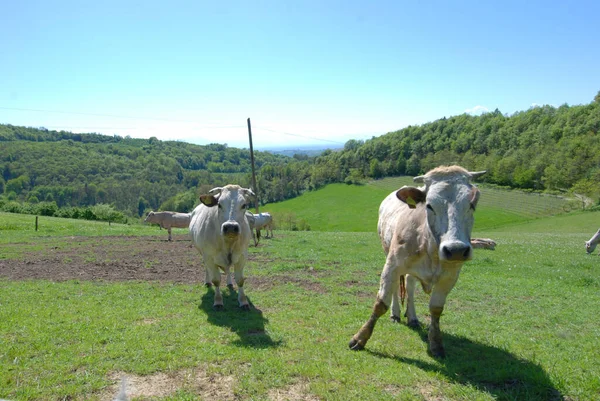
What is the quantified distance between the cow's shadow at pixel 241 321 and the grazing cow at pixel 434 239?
1547 millimetres

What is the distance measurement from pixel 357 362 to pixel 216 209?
4.88 m

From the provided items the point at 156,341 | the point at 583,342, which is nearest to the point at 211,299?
the point at 156,341

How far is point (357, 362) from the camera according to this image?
5598 millimetres

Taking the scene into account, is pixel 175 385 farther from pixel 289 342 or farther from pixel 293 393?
pixel 289 342

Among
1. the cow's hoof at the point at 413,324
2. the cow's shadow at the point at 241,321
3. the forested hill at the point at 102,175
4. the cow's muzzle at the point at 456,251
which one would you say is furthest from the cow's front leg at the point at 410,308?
the forested hill at the point at 102,175

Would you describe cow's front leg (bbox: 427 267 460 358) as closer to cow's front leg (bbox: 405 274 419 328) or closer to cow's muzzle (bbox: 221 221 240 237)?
cow's front leg (bbox: 405 274 419 328)

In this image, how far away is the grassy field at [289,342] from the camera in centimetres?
488

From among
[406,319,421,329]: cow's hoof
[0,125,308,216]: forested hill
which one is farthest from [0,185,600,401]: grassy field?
[0,125,308,216]: forested hill

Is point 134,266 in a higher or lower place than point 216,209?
lower

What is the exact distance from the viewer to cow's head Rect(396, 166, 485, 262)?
4.71 meters

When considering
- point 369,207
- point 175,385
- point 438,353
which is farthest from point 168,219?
point 369,207

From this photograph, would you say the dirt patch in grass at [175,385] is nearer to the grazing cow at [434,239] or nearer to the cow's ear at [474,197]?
the grazing cow at [434,239]

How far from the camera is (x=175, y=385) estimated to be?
492 cm

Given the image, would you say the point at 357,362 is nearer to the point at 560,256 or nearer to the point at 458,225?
the point at 458,225
